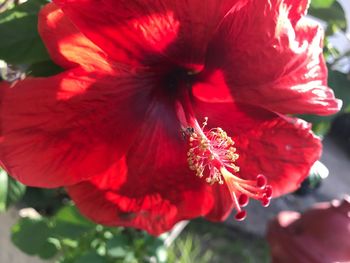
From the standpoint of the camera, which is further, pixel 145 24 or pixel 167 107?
pixel 167 107

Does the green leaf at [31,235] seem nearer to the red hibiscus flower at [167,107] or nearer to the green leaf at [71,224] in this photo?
the green leaf at [71,224]

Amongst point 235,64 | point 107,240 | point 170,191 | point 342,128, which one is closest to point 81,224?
point 107,240

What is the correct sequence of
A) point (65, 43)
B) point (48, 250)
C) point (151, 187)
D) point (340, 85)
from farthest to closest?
point (48, 250)
point (340, 85)
point (151, 187)
point (65, 43)

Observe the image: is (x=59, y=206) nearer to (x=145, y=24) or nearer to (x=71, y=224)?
(x=71, y=224)

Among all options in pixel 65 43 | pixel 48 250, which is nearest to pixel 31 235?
pixel 48 250

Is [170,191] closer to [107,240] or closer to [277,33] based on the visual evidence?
[277,33]

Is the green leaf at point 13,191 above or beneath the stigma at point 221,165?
beneath

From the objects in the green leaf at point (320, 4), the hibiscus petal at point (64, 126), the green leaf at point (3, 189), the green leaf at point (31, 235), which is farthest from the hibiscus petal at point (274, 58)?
the green leaf at point (31, 235)
